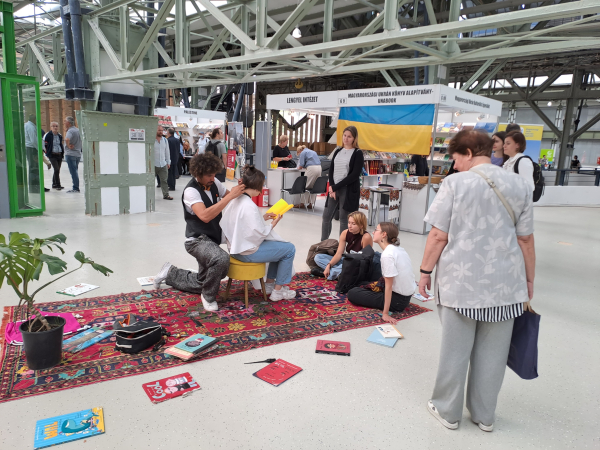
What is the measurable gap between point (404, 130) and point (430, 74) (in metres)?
5.58

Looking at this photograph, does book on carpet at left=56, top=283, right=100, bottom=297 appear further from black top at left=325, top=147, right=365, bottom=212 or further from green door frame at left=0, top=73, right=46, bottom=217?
green door frame at left=0, top=73, right=46, bottom=217

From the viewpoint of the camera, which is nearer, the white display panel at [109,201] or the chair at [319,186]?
the white display panel at [109,201]

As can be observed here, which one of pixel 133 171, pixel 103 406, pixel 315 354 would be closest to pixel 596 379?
pixel 315 354

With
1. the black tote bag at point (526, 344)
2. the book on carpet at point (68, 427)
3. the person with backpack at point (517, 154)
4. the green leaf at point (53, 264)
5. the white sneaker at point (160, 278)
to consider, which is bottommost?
the book on carpet at point (68, 427)

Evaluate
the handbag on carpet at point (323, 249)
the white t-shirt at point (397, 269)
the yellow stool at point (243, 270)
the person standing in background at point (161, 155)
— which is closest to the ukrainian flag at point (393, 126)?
the handbag on carpet at point (323, 249)

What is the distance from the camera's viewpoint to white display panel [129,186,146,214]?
7917mm

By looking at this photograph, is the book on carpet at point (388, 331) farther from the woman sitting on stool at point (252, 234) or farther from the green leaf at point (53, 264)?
the green leaf at point (53, 264)

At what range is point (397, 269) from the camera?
3609 millimetres

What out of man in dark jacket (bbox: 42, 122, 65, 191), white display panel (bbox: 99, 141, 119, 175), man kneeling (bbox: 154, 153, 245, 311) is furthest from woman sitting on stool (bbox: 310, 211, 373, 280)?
man in dark jacket (bbox: 42, 122, 65, 191)

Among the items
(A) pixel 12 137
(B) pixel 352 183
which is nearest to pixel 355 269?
(B) pixel 352 183

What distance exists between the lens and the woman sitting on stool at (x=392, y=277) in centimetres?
354

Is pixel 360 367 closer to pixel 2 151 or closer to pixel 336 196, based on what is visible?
pixel 336 196

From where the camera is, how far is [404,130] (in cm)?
741

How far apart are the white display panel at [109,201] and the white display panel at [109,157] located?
13.1 inches
